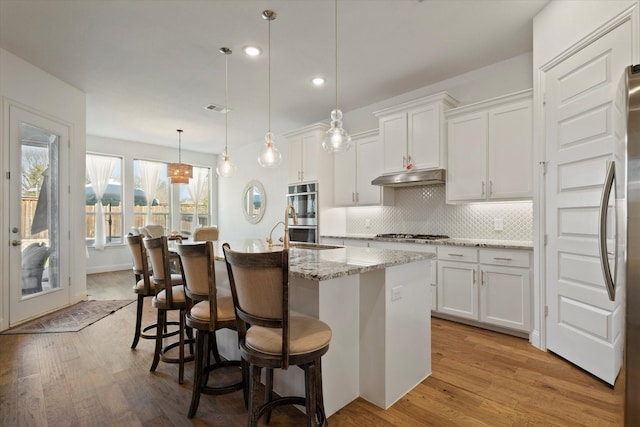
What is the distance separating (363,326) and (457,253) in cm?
183

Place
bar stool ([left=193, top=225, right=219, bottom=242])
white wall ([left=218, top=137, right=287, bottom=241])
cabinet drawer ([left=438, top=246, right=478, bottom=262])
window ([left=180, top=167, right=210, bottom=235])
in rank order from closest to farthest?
1. cabinet drawer ([left=438, top=246, right=478, bottom=262])
2. bar stool ([left=193, top=225, right=219, bottom=242])
3. white wall ([left=218, top=137, right=287, bottom=241])
4. window ([left=180, top=167, right=210, bottom=235])

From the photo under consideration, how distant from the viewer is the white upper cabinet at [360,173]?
443cm

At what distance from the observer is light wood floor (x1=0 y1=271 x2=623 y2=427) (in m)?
1.80

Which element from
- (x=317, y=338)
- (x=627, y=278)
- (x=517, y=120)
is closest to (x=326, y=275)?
(x=317, y=338)

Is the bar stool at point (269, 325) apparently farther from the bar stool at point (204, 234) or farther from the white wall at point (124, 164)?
the white wall at point (124, 164)

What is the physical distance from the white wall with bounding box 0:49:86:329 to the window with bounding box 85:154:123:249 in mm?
2615

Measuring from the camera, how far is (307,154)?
5.11 meters

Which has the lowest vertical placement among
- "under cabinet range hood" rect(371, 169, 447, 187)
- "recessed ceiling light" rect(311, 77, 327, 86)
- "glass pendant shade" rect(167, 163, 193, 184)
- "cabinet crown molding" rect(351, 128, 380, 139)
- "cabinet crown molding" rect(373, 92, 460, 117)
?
"under cabinet range hood" rect(371, 169, 447, 187)

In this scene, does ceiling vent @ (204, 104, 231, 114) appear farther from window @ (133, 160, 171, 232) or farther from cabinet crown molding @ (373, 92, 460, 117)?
window @ (133, 160, 171, 232)

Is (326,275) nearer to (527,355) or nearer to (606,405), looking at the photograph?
(606,405)

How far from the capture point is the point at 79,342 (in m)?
2.95

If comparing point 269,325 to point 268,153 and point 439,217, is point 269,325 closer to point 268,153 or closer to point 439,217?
point 268,153

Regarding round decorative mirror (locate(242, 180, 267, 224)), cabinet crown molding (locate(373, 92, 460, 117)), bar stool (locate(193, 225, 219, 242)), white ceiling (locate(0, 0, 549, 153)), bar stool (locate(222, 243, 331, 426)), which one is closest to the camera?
bar stool (locate(222, 243, 331, 426))

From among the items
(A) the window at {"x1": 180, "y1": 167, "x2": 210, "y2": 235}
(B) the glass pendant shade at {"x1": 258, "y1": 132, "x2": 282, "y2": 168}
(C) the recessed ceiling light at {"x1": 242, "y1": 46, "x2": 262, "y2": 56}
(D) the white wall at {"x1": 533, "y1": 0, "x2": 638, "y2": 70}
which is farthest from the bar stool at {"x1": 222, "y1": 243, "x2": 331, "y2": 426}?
(A) the window at {"x1": 180, "y1": 167, "x2": 210, "y2": 235}
